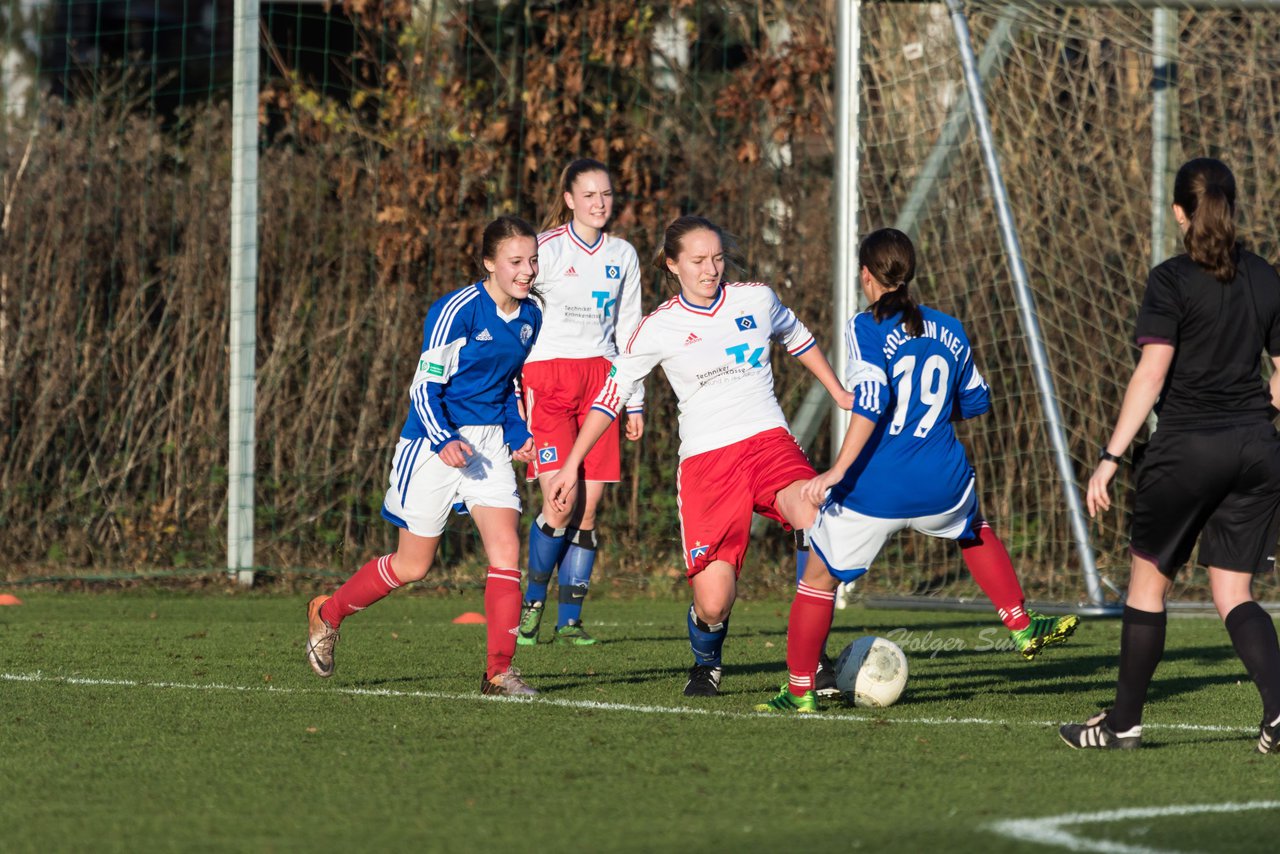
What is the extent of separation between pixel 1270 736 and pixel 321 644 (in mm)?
3474

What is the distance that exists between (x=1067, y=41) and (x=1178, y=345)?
666 cm

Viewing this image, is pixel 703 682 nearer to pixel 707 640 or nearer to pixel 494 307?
pixel 707 640

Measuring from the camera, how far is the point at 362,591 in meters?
6.68

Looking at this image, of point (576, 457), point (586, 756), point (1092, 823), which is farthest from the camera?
point (576, 457)

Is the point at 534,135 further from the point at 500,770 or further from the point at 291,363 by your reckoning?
the point at 500,770

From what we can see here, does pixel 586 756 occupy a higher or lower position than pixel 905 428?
lower

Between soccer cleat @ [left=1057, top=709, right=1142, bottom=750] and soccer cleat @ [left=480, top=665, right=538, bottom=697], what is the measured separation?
6.58 feet

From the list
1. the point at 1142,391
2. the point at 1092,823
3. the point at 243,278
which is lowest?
the point at 1092,823

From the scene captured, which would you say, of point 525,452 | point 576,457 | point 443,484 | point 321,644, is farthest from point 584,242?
point 321,644

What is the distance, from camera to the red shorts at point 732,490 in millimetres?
6285

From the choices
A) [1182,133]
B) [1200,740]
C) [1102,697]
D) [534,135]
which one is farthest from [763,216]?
[1200,740]

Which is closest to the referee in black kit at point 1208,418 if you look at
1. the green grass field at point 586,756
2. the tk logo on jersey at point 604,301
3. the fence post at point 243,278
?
the green grass field at point 586,756

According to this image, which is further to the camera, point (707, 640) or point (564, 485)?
point (707, 640)

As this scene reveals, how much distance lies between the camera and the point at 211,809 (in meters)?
4.20
